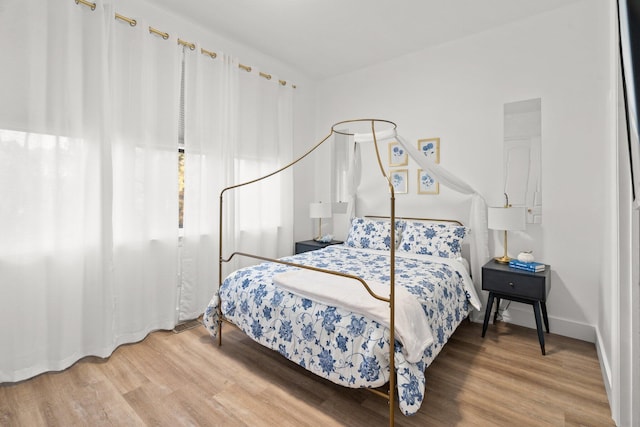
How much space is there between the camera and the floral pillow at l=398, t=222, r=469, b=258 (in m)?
3.36

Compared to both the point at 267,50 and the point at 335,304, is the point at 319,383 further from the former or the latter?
the point at 267,50

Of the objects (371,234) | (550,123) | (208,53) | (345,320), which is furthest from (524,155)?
(208,53)

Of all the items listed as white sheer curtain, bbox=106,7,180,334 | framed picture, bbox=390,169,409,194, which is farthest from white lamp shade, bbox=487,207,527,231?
white sheer curtain, bbox=106,7,180,334

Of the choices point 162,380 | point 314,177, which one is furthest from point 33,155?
point 314,177

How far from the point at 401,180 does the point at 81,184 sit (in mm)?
3438

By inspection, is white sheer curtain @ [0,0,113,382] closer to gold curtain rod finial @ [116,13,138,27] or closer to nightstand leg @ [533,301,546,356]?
gold curtain rod finial @ [116,13,138,27]

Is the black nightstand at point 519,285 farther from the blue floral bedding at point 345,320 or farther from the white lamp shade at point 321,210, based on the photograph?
the white lamp shade at point 321,210

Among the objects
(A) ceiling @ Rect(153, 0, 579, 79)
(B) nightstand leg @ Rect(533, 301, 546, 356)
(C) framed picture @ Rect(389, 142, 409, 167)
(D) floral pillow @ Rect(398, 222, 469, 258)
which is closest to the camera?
(B) nightstand leg @ Rect(533, 301, 546, 356)

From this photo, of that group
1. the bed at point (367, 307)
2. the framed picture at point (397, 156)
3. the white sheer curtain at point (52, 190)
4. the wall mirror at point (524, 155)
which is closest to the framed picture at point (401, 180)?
the framed picture at point (397, 156)

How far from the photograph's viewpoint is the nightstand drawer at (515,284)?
9.02 feet

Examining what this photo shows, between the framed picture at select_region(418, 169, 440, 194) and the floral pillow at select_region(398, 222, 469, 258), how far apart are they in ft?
1.55

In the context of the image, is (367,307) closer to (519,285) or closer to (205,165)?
(519,285)

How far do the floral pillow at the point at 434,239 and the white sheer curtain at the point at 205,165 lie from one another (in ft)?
6.86

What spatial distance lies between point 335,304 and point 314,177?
10.7 ft
